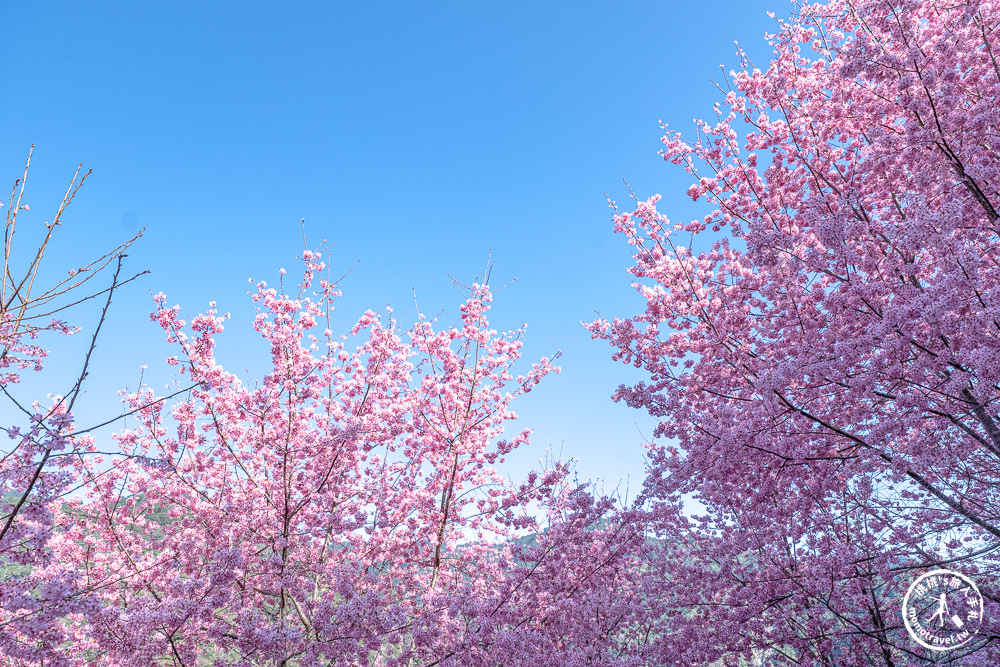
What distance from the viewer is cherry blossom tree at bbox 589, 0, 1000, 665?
5.56 metres

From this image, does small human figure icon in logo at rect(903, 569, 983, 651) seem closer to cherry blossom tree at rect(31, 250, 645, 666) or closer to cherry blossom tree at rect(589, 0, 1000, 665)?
cherry blossom tree at rect(589, 0, 1000, 665)

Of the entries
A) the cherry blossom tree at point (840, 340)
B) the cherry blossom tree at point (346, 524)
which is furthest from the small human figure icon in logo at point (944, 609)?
the cherry blossom tree at point (346, 524)

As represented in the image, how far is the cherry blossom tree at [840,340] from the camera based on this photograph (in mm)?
5562

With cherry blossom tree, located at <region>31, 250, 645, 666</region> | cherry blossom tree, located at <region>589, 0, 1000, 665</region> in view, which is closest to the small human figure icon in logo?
cherry blossom tree, located at <region>589, 0, 1000, 665</region>

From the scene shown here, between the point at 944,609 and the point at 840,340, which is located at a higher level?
the point at 840,340

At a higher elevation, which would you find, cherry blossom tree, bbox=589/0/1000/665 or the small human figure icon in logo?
cherry blossom tree, bbox=589/0/1000/665

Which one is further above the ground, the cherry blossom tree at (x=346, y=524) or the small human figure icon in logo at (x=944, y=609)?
the cherry blossom tree at (x=346, y=524)

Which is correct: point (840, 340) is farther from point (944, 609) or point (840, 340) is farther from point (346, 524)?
point (346, 524)

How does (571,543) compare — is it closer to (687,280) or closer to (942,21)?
(687,280)

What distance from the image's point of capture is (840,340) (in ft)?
21.8

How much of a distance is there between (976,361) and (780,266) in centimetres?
241

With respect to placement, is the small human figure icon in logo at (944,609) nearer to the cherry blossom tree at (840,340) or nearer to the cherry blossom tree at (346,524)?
the cherry blossom tree at (840,340)

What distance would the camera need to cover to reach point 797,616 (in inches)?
378

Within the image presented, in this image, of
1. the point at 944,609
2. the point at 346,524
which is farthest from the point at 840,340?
the point at 346,524
